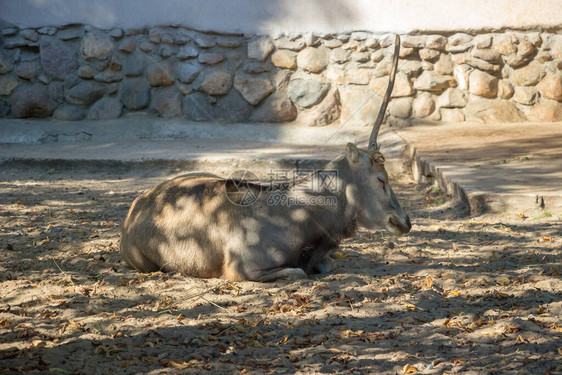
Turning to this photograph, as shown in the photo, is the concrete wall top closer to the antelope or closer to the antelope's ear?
the antelope

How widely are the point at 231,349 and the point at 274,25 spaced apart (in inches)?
301

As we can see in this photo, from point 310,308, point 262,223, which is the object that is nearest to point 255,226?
point 262,223

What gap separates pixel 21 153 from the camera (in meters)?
9.20

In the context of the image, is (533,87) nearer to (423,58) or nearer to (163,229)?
(423,58)

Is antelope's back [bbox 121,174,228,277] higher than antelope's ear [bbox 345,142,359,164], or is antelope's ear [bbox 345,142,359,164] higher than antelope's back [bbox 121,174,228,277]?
antelope's ear [bbox 345,142,359,164]

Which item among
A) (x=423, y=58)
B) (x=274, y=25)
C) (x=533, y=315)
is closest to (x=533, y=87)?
(x=423, y=58)

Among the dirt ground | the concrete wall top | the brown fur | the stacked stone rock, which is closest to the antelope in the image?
the brown fur

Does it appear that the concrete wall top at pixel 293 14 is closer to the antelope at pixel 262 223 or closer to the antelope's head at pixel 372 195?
the antelope's head at pixel 372 195

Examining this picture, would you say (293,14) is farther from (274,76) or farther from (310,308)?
(310,308)

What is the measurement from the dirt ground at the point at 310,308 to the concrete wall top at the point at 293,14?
15.8ft

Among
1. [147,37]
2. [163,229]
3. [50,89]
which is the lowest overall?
[163,229]

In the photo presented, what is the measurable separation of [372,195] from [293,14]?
6181mm

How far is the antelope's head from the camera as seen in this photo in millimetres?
4734

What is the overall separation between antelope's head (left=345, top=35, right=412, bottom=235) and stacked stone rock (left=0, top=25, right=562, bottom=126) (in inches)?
215
